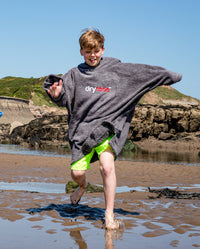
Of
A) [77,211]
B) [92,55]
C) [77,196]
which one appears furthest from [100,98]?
[77,211]

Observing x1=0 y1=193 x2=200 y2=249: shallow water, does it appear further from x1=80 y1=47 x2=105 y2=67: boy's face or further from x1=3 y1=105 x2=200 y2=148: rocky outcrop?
x1=3 y1=105 x2=200 y2=148: rocky outcrop

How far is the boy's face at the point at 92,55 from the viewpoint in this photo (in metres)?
3.64

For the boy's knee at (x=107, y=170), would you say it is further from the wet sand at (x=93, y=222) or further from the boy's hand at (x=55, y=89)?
the boy's hand at (x=55, y=89)

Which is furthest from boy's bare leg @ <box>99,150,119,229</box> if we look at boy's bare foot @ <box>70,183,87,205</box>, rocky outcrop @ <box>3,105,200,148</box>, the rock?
the rock

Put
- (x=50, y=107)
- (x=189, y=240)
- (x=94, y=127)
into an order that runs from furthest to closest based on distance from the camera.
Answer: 1. (x=50, y=107)
2. (x=94, y=127)
3. (x=189, y=240)

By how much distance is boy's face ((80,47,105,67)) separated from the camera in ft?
11.9

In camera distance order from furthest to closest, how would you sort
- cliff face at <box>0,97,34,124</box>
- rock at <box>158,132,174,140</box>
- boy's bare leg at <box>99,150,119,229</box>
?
cliff face at <box>0,97,34,124</box> → rock at <box>158,132,174,140</box> → boy's bare leg at <box>99,150,119,229</box>

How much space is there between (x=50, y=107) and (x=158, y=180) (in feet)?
146

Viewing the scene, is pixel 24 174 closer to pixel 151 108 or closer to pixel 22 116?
pixel 151 108

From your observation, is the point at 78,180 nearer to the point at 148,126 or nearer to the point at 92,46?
the point at 92,46

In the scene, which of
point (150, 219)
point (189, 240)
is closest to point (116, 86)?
point (150, 219)

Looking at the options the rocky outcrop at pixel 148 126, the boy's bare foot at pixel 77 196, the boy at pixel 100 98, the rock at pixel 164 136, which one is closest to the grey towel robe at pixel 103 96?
the boy at pixel 100 98

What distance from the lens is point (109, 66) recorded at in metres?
3.80

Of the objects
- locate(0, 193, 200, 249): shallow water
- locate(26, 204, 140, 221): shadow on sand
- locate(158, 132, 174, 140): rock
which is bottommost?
locate(158, 132, 174, 140): rock
